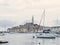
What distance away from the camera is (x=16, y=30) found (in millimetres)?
196625

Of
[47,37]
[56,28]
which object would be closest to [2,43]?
[47,37]

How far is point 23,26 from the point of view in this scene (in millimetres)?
197375

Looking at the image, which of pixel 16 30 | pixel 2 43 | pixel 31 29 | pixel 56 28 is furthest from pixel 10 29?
pixel 2 43

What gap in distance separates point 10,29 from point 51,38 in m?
127

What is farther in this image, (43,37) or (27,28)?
(27,28)

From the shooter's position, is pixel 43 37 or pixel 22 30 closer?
pixel 43 37

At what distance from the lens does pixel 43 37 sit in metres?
74.0

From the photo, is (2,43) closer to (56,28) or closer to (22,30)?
(56,28)

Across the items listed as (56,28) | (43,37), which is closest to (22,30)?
(56,28)

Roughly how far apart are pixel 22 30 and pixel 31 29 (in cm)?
1085

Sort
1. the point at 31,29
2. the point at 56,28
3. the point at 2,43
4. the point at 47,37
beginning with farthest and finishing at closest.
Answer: the point at 31,29
the point at 56,28
the point at 47,37
the point at 2,43

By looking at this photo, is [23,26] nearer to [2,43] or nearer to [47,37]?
[47,37]

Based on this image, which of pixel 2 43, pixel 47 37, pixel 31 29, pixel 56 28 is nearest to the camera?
pixel 2 43

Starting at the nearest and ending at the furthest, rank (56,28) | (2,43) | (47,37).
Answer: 1. (2,43)
2. (47,37)
3. (56,28)
